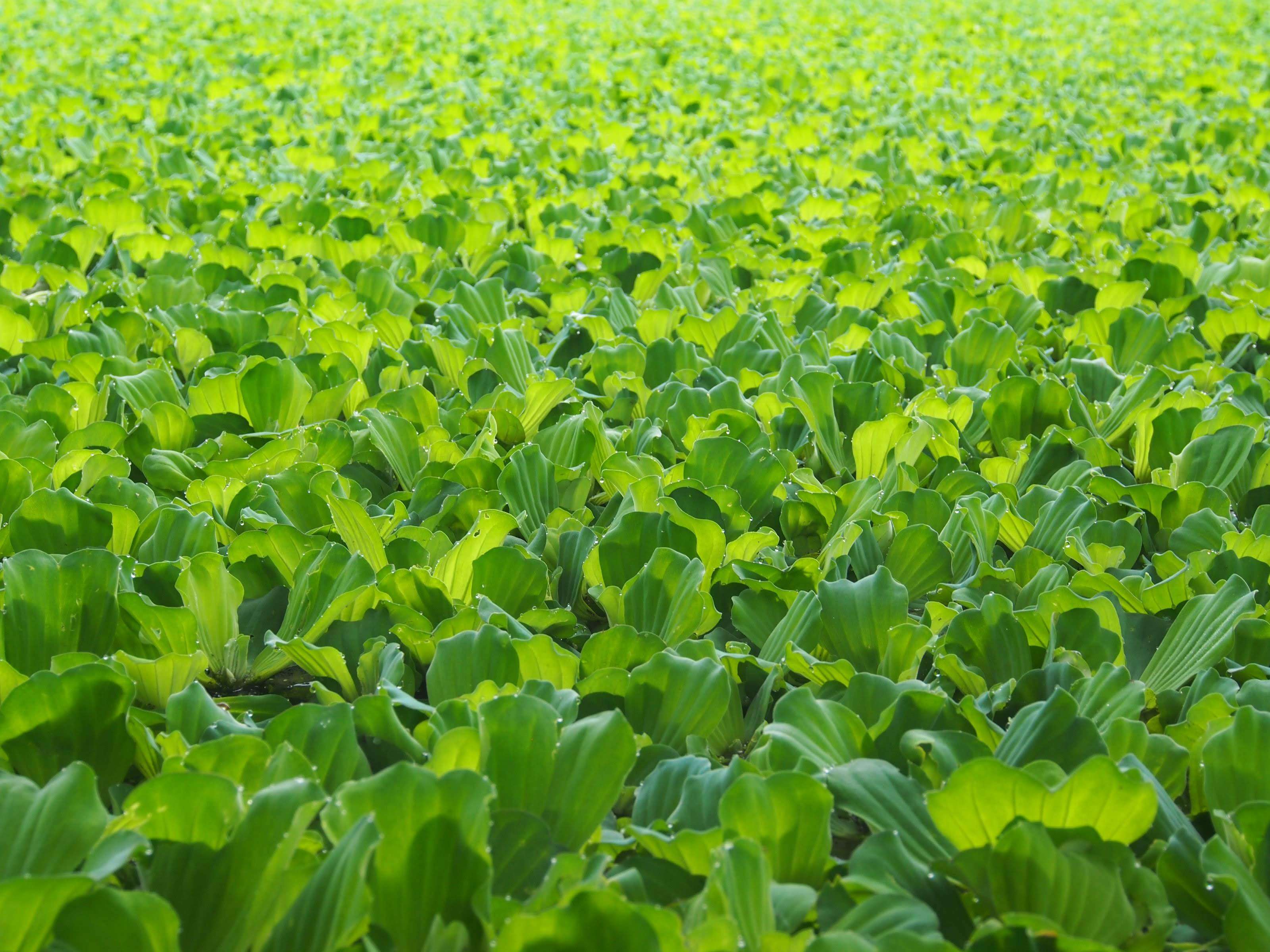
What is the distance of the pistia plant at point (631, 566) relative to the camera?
0.96 metres

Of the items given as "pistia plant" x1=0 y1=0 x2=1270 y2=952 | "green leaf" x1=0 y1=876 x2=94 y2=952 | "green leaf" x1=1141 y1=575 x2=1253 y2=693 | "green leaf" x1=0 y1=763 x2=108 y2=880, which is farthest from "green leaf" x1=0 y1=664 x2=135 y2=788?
"green leaf" x1=1141 y1=575 x2=1253 y2=693

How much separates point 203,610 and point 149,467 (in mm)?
404

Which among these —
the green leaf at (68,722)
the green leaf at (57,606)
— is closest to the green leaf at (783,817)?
the green leaf at (68,722)

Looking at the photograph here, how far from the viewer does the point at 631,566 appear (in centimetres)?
148

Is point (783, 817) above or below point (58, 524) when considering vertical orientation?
below

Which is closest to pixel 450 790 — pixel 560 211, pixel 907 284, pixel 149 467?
pixel 149 467

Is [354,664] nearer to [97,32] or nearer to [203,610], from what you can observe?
[203,610]

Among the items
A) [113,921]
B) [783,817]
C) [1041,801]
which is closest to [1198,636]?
[1041,801]


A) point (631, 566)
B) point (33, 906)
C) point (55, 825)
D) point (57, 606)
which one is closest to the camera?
point (33, 906)

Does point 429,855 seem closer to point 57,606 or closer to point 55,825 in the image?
point 55,825

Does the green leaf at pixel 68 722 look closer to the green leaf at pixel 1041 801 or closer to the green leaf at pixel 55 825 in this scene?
the green leaf at pixel 55 825

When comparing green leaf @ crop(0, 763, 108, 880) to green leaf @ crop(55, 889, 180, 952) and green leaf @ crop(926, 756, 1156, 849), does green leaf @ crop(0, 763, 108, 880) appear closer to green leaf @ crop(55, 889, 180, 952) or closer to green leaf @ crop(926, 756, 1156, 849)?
green leaf @ crop(55, 889, 180, 952)

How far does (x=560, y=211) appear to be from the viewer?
3.10m

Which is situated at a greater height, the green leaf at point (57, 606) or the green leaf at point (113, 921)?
the green leaf at point (57, 606)
